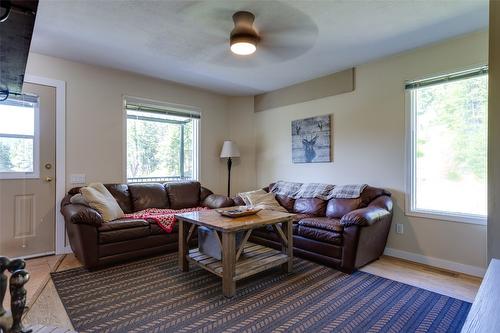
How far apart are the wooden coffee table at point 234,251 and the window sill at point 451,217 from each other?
1525 millimetres

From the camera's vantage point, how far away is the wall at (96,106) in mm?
3411

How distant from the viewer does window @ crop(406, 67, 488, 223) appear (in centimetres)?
271

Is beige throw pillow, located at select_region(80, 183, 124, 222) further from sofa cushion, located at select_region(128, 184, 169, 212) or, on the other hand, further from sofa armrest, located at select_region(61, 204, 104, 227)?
sofa cushion, located at select_region(128, 184, 169, 212)

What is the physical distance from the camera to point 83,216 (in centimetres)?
265

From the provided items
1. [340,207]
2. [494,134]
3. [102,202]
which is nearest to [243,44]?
[494,134]

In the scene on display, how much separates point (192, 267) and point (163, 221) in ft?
2.27

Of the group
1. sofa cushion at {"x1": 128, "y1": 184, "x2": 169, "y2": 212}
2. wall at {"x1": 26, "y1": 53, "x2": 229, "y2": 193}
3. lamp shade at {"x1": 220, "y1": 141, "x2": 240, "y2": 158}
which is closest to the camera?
wall at {"x1": 26, "y1": 53, "x2": 229, "y2": 193}

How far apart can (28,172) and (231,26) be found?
9.36ft

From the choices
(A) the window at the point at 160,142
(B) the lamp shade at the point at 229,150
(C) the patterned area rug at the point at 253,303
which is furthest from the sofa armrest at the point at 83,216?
(B) the lamp shade at the point at 229,150

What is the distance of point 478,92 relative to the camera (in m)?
2.72

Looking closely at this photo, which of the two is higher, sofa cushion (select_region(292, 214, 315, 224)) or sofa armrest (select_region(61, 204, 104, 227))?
sofa armrest (select_region(61, 204, 104, 227))

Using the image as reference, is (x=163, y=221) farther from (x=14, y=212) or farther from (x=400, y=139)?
(x=400, y=139)

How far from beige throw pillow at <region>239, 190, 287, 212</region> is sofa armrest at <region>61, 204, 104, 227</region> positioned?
1.84 metres

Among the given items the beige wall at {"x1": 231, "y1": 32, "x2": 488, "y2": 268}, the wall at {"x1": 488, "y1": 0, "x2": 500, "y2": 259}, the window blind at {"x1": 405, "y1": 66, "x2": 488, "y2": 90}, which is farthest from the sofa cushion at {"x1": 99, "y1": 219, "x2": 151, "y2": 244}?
the window blind at {"x1": 405, "y1": 66, "x2": 488, "y2": 90}
